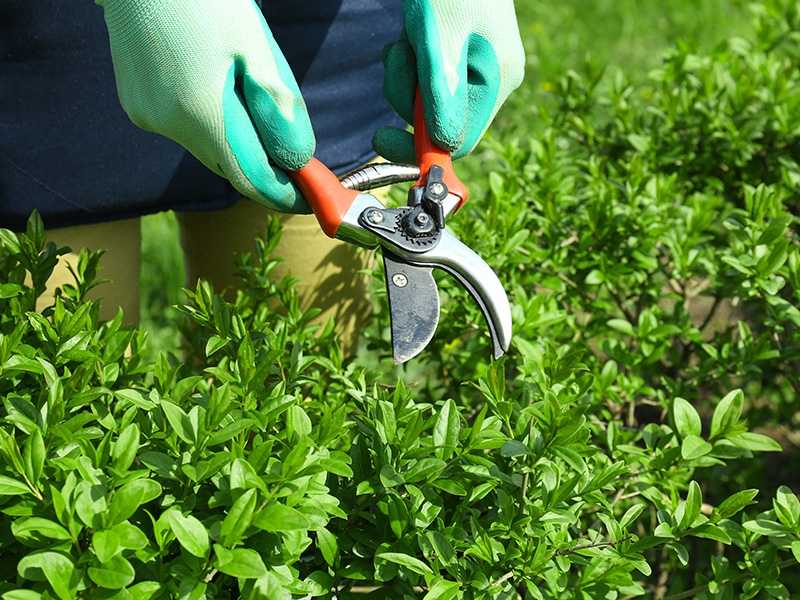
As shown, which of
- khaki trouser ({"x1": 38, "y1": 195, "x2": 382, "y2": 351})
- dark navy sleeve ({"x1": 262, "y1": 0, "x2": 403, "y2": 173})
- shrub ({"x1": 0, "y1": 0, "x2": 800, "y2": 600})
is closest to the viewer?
shrub ({"x1": 0, "y1": 0, "x2": 800, "y2": 600})

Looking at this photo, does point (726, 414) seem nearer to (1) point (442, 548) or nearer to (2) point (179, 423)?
(1) point (442, 548)

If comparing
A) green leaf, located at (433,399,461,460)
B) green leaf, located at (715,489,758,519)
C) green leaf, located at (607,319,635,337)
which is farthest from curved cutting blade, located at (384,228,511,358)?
green leaf, located at (607,319,635,337)

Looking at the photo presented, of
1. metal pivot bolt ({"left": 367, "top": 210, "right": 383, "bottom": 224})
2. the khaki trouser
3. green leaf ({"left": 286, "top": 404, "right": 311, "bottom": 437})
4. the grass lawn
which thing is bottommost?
the grass lawn

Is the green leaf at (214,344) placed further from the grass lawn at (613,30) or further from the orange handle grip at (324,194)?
the grass lawn at (613,30)

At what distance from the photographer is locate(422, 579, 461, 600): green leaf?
1342mm

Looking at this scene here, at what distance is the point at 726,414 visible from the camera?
1593 millimetres

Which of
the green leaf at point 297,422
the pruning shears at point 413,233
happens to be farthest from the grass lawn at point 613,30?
the green leaf at point 297,422

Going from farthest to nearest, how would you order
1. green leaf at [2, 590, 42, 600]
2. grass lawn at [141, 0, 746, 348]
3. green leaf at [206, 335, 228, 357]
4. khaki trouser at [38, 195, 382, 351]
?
grass lawn at [141, 0, 746, 348]
khaki trouser at [38, 195, 382, 351]
green leaf at [206, 335, 228, 357]
green leaf at [2, 590, 42, 600]

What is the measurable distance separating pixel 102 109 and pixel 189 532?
87cm

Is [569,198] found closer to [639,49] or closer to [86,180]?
[86,180]

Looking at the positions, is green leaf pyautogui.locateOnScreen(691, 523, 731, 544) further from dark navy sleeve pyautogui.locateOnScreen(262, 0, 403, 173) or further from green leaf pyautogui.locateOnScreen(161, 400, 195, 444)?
dark navy sleeve pyautogui.locateOnScreen(262, 0, 403, 173)

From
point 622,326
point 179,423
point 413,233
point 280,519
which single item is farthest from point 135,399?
point 622,326

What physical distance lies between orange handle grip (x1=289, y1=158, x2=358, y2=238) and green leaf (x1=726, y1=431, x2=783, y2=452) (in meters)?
0.65

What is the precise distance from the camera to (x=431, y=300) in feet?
5.06
